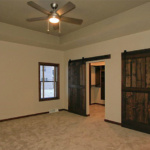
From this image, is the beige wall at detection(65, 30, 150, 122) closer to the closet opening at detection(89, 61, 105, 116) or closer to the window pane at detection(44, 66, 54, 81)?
the window pane at detection(44, 66, 54, 81)

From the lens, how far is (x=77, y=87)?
5.53 m

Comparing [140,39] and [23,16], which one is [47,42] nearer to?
[23,16]

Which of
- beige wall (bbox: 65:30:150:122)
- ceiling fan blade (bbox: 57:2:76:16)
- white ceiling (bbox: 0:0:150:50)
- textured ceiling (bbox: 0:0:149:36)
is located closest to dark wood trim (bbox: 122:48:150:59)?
beige wall (bbox: 65:30:150:122)

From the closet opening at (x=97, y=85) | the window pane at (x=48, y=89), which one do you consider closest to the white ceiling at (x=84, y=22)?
the window pane at (x=48, y=89)

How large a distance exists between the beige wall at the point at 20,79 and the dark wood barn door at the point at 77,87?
97cm

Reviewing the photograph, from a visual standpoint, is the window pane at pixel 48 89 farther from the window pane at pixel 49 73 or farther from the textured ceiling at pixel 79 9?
the textured ceiling at pixel 79 9

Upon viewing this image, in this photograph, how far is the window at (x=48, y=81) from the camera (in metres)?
5.68

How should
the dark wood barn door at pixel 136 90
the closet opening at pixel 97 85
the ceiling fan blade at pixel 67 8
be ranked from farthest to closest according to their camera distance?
the closet opening at pixel 97 85 → the dark wood barn door at pixel 136 90 → the ceiling fan blade at pixel 67 8

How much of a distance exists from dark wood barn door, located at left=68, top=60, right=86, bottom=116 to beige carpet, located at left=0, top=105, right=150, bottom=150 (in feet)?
3.28

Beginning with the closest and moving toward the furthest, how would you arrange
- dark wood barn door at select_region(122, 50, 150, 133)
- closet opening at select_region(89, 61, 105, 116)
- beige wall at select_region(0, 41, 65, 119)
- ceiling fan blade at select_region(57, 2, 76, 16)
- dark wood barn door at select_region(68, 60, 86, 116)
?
ceiling fan blade at select_region(57, 2, 76, 16)
dark wood barn door at select_region(122, 50, 150, 133)
beige wall at select_region(0, 41, 65, 119)
dark wood barn door at select_region(68, 60, 86, 116)
closet opening at select_region(89, 61, 105, 116)

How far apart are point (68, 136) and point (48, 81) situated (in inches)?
117

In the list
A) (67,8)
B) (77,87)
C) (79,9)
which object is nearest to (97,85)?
(77,87)

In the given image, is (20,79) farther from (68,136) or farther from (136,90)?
(136,90)

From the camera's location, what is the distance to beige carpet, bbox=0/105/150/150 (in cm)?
289
